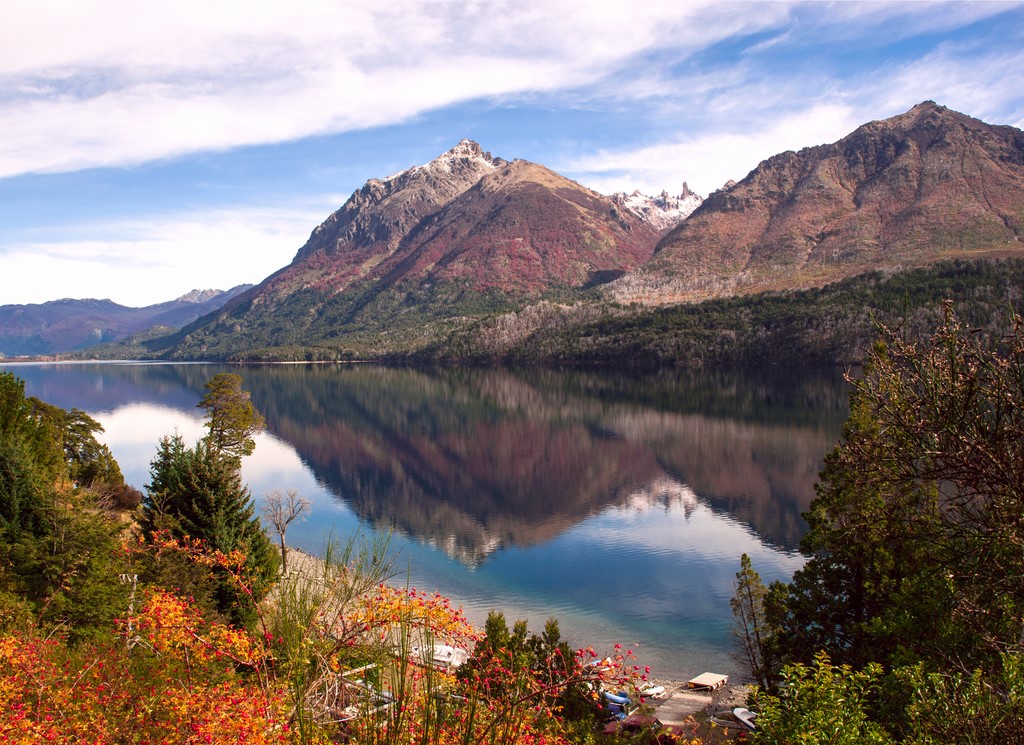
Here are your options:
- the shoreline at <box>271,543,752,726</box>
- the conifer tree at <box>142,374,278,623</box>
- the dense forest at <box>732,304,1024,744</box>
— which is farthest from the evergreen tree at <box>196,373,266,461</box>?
the dense forest at <box>732,304,1024,744</box>

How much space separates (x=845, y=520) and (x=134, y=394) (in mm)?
198629

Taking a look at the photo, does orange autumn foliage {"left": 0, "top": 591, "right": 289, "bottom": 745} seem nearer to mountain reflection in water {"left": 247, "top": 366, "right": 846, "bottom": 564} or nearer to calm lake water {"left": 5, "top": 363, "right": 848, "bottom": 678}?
calm lake water {"left": 5, "top": 363, "right": 848, "bottom": 678}

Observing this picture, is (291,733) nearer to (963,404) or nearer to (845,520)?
(963,404)

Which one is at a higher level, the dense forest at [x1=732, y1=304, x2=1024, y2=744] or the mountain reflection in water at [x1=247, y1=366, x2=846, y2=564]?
the dense forest at [x1=732, y1=304, x2=1024, y2=744]

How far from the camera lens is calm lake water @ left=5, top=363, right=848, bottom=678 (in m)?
41.6

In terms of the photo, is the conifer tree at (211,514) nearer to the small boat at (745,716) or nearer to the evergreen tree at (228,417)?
the small boat at (745,716)

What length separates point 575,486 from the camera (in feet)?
240

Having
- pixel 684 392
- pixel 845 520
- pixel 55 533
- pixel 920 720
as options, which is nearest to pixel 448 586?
pixel 55 533

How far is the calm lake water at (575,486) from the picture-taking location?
41.6m

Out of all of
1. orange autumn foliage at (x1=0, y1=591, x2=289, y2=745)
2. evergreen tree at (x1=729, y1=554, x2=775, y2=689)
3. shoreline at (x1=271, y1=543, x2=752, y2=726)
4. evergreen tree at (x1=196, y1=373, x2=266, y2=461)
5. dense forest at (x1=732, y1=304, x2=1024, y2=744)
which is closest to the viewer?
dense forest at (x1=732, y1=304, x2=1024, y2=744)

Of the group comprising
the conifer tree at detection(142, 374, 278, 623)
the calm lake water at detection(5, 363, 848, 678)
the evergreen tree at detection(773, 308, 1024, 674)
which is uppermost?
the evergreen tree at detection(773, 308, 1024, 674)

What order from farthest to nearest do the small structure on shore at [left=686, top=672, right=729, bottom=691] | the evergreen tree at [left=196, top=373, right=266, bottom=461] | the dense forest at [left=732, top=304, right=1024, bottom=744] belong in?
1. the evergreen tree at [left=196, top=373, right=266, bottom=461]
2. the small structure on shore at [left=686, top=672, right=729, bottom=691]
3. the dense forest at [left=732, top=304, right=1024, bottom=744]

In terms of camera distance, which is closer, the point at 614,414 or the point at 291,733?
the point at 291,733

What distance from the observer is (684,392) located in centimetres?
13988
